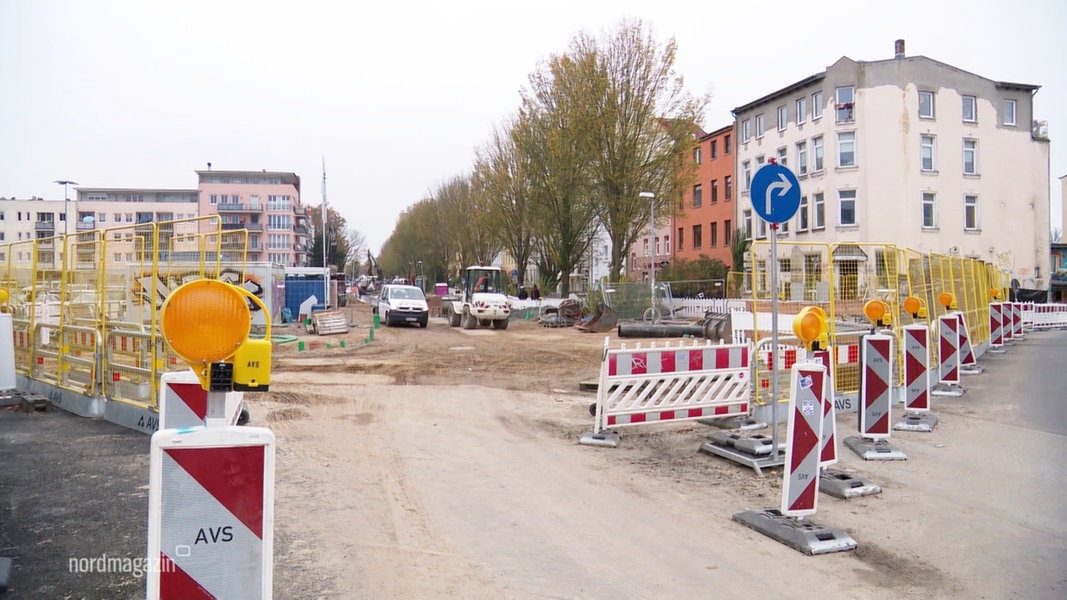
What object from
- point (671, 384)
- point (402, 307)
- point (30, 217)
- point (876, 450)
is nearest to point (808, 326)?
point (876, 450)

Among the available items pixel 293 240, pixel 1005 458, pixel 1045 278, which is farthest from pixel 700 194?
pixel 293 240

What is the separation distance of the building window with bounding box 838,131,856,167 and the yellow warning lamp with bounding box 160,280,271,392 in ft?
142

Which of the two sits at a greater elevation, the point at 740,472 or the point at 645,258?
the point at 645,258

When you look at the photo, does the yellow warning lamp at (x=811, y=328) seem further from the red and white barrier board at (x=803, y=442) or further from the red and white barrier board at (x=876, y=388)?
the red and white barrier board at (x=876, y=388)

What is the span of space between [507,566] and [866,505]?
334 cm

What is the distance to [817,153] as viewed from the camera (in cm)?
4334

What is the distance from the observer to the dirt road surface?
4574 mm

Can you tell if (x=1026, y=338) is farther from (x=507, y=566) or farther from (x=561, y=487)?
(x=507, y=566)

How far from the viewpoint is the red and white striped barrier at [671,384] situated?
8758 mm

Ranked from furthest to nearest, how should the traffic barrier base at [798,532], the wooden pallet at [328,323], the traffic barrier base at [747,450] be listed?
1. the wooden pallet at [328,323]
2. the traffic barrier base at [747,450]
3. the traffic barrier base at [798,532]

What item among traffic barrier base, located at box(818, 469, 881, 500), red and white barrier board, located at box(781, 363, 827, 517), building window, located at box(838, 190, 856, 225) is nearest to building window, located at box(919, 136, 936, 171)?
building window, located at box(838, 190, 856, 225)

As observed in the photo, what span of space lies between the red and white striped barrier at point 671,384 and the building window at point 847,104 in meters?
36.6

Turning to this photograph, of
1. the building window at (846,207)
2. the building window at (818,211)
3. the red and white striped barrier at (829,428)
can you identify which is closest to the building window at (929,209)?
the building window at (846,207)

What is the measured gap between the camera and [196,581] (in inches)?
107
